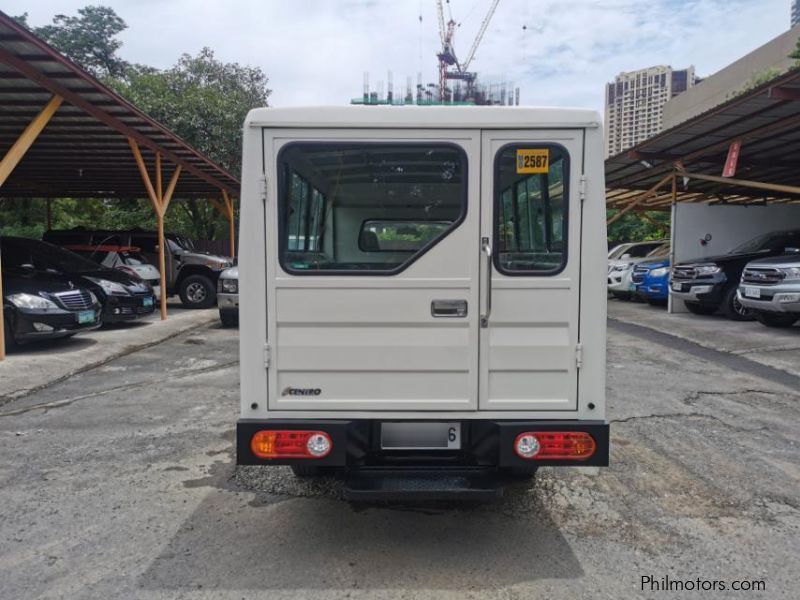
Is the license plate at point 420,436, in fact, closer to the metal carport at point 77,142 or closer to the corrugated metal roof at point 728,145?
the metal carport at point 77,142

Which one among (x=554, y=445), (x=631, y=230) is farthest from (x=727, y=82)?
(x=554, y=445)

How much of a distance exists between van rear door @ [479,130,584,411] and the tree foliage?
17.3 m

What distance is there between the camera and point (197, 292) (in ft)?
47.1

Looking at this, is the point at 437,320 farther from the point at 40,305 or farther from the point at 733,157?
the point at 733,157

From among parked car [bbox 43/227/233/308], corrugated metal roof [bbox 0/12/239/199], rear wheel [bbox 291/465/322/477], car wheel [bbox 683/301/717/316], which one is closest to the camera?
rear wheel [bbox 291/465/322/477]

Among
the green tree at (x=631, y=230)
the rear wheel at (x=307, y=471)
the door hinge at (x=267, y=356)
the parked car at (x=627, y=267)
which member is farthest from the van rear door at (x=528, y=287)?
the green tree at (x=631, y=230)

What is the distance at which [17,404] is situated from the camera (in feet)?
20.2

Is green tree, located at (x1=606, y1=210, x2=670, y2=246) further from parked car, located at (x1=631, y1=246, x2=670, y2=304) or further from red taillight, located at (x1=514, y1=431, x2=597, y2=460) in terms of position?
red taillight, located at (x1=514, y1=431, x2=597, y2=460)

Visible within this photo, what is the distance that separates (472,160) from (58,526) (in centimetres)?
309

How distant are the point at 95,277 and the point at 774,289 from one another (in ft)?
36.6

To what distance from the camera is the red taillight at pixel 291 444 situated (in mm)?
3006

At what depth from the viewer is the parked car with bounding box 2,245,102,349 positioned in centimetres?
801

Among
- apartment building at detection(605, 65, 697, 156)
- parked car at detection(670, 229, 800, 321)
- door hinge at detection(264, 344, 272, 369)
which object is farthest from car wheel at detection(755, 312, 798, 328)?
apartment building at detection(605, 65, 697, 156)

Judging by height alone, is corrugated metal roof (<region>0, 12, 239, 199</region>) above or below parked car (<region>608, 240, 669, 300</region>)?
above
